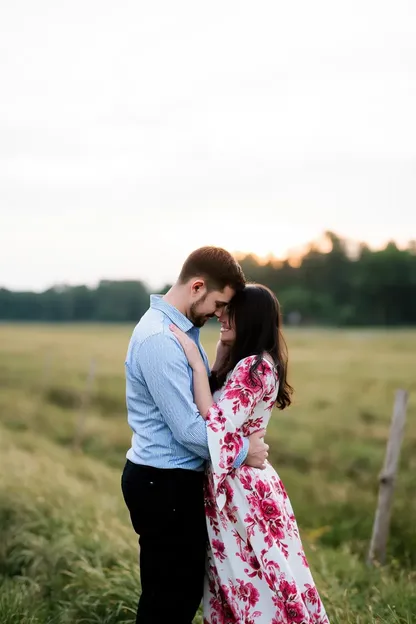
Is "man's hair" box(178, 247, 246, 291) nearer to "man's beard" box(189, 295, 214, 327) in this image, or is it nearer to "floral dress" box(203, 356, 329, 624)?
"man's beard" box(189, 295, 214, 327)

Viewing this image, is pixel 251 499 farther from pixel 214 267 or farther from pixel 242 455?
pixel 214 267

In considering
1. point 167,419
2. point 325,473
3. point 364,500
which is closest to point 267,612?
point 167,419

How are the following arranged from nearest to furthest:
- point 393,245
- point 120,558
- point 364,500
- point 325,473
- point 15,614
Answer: point 15,614 < point 120,558 < point 364,500 < point 325,473 < point 393,245

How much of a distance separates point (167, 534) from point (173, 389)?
707mm

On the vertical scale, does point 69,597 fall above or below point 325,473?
above

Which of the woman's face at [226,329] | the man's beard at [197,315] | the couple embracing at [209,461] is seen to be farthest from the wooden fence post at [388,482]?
the man's beard at [197,315]

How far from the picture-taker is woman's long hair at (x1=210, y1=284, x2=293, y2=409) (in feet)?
11.1

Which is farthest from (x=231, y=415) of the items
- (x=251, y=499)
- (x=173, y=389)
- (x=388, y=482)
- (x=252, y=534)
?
(x=388, y=482)

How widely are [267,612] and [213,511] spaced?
534mm

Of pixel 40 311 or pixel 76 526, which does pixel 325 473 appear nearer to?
pixel 76 526

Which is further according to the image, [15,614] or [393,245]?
[393,245]

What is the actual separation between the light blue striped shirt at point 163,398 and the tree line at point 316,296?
2905cm

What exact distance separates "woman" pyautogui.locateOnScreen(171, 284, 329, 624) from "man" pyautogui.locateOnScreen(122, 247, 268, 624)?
2.7 inches

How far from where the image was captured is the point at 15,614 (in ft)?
13.7
